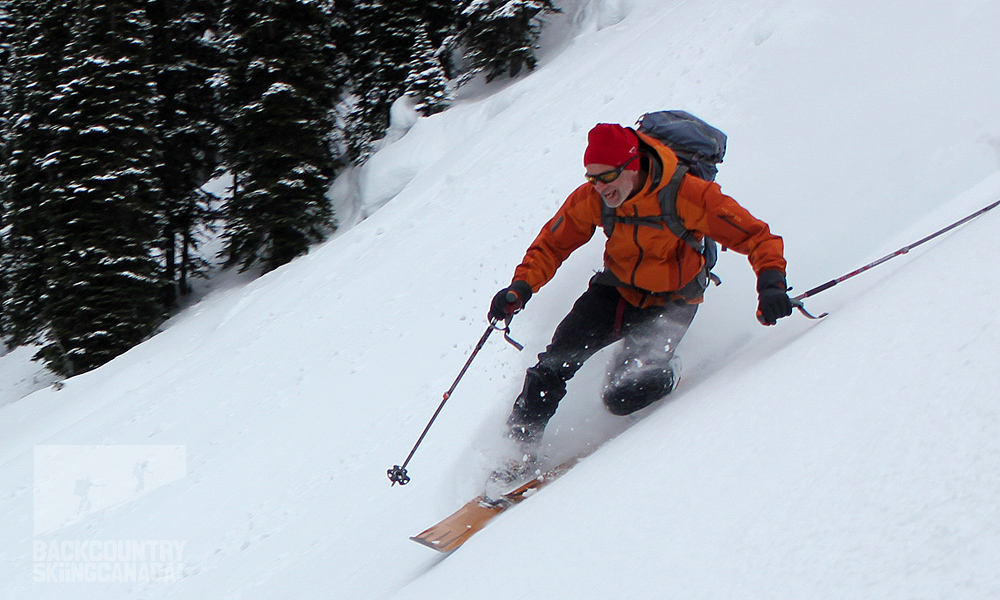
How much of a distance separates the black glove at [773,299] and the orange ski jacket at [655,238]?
6cm

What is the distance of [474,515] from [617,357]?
1.22 metres

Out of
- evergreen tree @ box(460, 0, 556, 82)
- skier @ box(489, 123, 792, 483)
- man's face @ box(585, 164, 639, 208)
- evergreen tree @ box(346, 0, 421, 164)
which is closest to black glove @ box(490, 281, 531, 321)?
skier @ box(489, 123, 792, 483)

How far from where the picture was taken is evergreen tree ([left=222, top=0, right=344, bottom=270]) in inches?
691

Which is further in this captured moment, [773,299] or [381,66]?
[381,66]

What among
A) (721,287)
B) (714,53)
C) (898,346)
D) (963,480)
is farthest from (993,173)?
(714,53)

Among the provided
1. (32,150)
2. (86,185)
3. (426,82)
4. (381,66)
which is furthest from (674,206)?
(381,66)

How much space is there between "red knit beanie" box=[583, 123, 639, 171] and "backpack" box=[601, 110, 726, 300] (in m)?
0.30

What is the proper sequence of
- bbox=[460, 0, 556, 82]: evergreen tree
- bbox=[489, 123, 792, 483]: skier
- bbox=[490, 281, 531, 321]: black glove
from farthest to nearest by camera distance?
bbox=[460, 0, 556, 82]: evergreen tree → bbox=[490, 281, 531, 321]: black glove → bbox=[489, 123, 792, 483]: skier

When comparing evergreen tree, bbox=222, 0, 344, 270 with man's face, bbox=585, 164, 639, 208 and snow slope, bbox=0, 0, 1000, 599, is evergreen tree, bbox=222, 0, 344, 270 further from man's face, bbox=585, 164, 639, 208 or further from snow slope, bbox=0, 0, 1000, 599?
man's face, bbox=585, 164, 639, 208

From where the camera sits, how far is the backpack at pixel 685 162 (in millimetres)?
3490

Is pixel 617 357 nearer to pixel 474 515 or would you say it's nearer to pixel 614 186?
pixel 614 186

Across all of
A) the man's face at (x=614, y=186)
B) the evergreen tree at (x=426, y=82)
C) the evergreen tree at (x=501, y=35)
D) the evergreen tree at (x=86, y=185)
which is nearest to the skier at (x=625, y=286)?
the man's face at (x=614, y=186)

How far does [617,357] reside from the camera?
154 inches

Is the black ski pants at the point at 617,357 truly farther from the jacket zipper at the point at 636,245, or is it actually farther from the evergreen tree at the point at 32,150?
the evergreen tree at the point at 32,150
